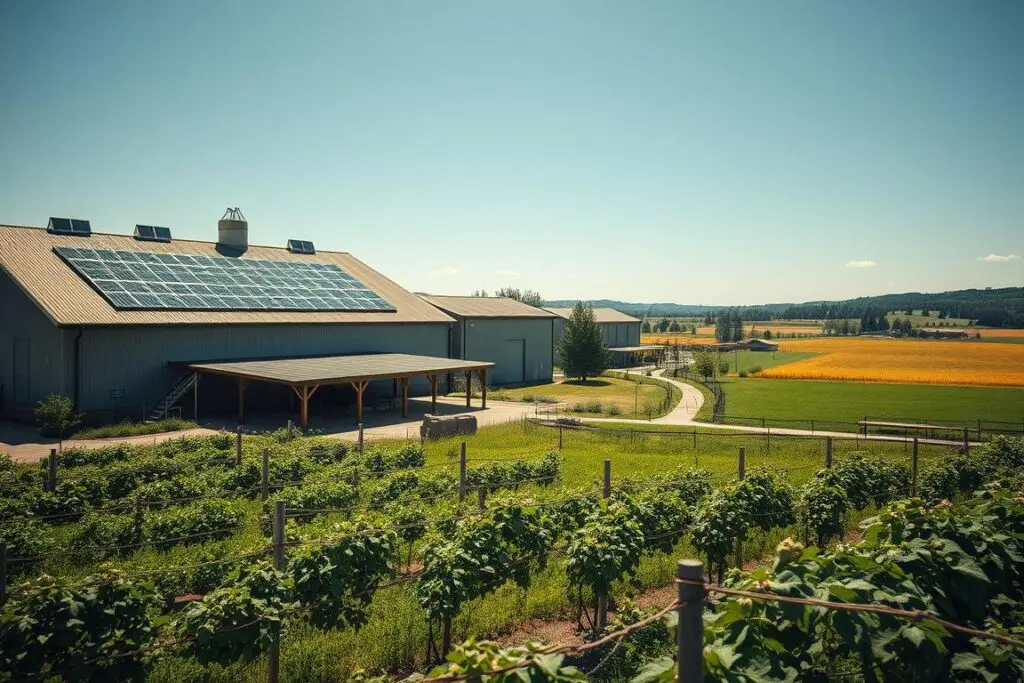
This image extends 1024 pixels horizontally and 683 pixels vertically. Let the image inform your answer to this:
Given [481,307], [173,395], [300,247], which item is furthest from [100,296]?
[481,307]

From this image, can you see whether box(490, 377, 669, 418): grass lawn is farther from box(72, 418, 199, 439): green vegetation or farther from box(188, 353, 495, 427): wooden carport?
box(72, 418, 199, 439): green vegetation

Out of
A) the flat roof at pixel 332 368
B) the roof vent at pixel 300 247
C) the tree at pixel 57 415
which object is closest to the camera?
the tree at pixel 57 415

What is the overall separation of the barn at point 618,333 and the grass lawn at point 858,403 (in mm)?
20838

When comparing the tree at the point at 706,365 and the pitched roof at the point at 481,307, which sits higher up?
the pitched roof at the point at 481,307

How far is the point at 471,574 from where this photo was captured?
28.2ft

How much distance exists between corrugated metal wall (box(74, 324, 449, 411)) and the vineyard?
14.1m

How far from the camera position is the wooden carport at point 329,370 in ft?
96.3

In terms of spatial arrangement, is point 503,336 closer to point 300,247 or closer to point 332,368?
point 300,247

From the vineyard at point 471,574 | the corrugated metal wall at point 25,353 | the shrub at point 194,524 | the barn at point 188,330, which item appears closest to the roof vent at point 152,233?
the barn at point 188,330

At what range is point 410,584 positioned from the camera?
10.4 meters

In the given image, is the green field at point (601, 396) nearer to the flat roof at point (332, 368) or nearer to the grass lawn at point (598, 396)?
the grass lawn at point (598, 396)

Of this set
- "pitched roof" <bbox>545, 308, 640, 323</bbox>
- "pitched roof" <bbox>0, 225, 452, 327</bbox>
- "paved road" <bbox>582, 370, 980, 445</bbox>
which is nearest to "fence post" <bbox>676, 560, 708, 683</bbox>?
"paved road" <bbox>582, 370, 980, 445</bbox>

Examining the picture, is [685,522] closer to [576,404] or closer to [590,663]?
[590,663]

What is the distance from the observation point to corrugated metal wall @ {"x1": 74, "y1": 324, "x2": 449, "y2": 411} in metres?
29.7
